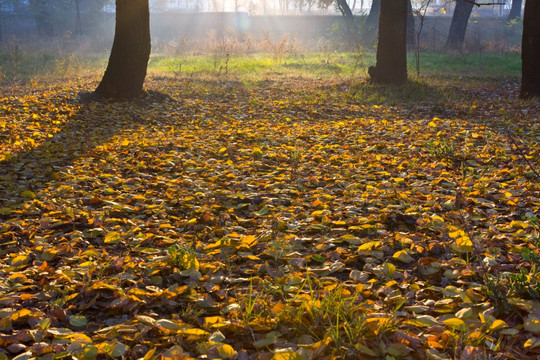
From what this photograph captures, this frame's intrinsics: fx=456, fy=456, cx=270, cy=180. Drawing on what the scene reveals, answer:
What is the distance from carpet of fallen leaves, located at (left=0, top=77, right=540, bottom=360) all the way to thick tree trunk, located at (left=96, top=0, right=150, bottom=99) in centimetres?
207

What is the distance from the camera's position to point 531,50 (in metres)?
8.15

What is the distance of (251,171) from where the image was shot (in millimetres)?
4629

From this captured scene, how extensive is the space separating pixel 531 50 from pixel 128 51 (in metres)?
7.16

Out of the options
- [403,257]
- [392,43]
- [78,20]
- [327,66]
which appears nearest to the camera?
[403,257]

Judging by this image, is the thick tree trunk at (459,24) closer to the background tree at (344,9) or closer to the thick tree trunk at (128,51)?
the background tree at (344,9)

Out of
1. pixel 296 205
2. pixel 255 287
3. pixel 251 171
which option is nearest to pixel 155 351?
pixel 255 287

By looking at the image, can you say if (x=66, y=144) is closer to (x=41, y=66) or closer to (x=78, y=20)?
(x=41, y=66)

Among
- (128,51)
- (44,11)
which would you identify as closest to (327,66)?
(128,51)

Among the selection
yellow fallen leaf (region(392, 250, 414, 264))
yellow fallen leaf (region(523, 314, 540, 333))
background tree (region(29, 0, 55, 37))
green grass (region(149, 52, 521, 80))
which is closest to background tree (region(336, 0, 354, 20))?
green grass (region(149, 52, 521, 80))

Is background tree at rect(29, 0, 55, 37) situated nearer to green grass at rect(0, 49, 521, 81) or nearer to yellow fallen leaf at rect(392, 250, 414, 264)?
green grass at rect(0, 49, 521, 81)

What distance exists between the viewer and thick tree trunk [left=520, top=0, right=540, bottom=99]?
7.98 meters

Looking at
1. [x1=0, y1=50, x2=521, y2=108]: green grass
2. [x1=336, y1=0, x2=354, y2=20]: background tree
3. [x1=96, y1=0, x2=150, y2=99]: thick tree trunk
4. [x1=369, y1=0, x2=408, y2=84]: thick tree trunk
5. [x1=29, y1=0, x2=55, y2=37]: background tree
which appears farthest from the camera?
[x1=29, y1=0, x2=55, y2=37]: background tree

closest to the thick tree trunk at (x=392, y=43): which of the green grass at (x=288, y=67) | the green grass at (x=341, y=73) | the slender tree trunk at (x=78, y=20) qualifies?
the green grass at (x=341, y=73)

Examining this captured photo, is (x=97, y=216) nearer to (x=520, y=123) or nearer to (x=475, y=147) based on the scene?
(x=475, y=147)
